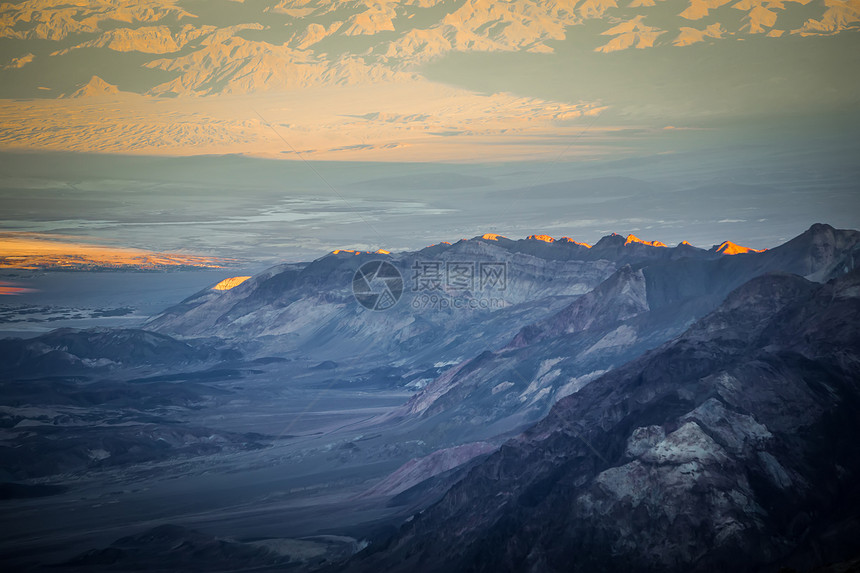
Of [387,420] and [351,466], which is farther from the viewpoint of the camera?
[387,420]

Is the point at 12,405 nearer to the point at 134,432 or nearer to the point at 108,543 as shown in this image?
the point at 134,432

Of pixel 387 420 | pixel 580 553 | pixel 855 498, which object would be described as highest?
pixel 855 498

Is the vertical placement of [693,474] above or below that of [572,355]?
above

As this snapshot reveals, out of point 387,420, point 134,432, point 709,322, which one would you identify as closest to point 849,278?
point 709,322

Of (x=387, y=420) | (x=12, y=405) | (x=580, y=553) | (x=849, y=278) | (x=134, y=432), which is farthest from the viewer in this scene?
(x=12, y=405)

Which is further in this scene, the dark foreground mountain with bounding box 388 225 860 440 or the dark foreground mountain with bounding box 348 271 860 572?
the dark foreground mountain with bounding box 388 225 860 440

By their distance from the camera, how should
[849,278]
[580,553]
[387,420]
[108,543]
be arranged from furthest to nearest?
[387,420] → [108,543] → [849,278] → [580,553]

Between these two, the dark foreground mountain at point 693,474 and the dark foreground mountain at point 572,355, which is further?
the dark foreground mountain at point 572,355

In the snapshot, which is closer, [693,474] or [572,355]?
[693,474]
